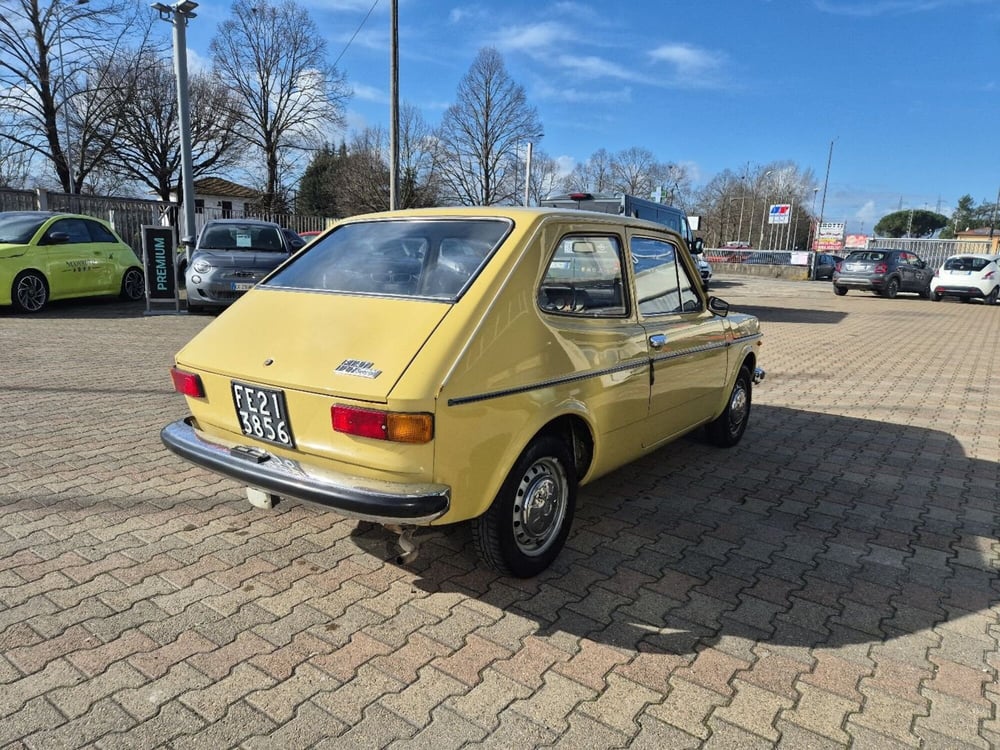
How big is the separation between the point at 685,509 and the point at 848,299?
22573 mm

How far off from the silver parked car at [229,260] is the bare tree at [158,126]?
89.9ft

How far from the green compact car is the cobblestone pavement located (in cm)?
747

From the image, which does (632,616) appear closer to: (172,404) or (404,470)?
(404,470)

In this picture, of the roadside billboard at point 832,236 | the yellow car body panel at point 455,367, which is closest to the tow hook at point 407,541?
the yellow car body panel at point 455,367

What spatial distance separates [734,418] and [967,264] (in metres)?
23.0

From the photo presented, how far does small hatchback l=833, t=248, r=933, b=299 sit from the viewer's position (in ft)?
78.3

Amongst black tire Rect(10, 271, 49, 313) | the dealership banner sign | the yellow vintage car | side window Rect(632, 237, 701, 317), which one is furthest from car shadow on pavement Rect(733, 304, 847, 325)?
black tire Rect(10, 271, 49, 313)

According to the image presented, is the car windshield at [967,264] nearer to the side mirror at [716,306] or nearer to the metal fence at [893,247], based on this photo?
the metal fence at [893,247]

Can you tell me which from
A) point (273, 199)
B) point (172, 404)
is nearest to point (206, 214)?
point (172, 404)

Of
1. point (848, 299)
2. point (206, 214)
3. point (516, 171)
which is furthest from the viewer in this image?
point (516, 171)

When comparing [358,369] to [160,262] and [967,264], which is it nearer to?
[160,262]

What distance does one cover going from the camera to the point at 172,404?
19.9 feet

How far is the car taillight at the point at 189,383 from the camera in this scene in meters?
3.20

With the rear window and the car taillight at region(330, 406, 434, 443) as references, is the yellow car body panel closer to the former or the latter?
the car taillight at region(330, 406, 434, 443)
